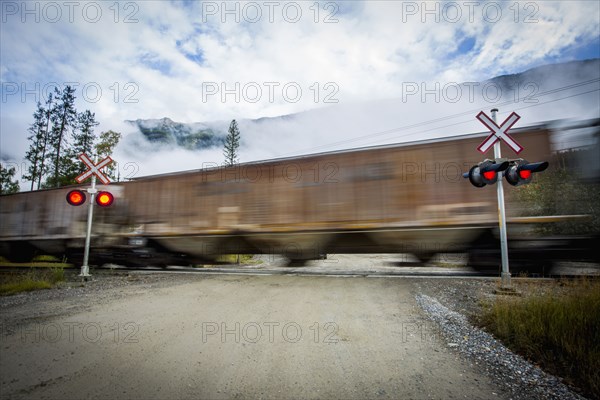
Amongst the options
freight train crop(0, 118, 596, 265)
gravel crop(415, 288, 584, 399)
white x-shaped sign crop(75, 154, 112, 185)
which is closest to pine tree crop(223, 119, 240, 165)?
freight train crop(0, 118, 596, 265)

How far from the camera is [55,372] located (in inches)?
105

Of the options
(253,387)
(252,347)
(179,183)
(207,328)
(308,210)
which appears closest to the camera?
(253,387)

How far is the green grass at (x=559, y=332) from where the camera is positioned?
2.90 metres

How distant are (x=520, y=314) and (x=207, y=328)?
4567 mm

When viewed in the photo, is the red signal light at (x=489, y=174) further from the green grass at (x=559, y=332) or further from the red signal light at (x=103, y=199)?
the red signal light at (x=103, y=199)

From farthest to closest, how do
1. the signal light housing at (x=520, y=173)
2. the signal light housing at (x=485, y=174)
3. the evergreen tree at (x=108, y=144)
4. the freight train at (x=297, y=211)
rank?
the evergreen tree at (x=108, y=144) < the freight train at (x=297, y=211) < the signal light housing at (x=485, y=174) < the signal light housing at (x=520, y=173)

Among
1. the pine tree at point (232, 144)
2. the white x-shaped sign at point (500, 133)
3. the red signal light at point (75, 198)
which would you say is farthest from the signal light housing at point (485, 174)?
the pine tree at point (232, 144)

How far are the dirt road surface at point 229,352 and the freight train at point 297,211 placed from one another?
3.66 m

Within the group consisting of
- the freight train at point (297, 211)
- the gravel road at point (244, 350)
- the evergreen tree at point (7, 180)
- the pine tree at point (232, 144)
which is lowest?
the gravel road at point (244, 350)

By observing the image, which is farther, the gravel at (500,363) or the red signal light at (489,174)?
the red signal light at (489,174)

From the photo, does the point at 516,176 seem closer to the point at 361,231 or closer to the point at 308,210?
the point at 361,231

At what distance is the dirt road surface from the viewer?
2.52 metres

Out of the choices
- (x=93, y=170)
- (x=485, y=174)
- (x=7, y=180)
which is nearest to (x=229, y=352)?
(x=485, y=174)

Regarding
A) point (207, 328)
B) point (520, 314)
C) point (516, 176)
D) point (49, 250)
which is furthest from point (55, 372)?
point (49, 250)
